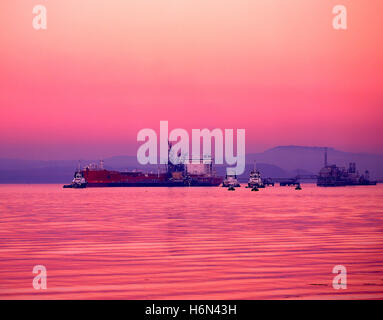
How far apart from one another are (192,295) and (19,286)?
13.5 ft

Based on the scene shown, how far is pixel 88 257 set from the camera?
19.3m

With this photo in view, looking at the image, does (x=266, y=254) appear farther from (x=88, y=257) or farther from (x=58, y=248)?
(x=58, y=248)

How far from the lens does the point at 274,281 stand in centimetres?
1464

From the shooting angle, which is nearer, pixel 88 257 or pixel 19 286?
pixel 19 286

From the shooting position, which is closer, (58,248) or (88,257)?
(88,257)
